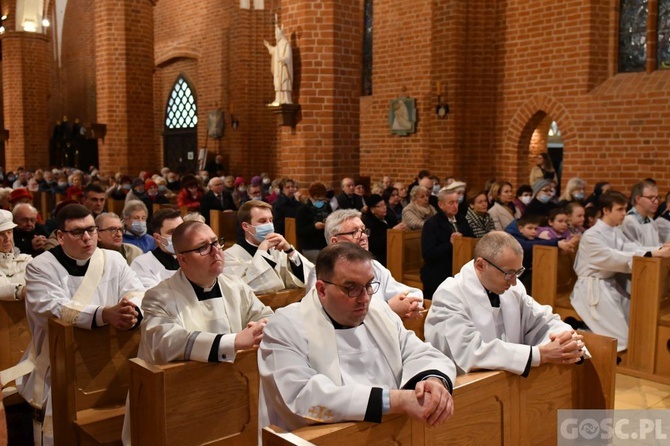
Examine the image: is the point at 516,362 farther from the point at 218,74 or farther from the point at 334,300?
the point at 218,74

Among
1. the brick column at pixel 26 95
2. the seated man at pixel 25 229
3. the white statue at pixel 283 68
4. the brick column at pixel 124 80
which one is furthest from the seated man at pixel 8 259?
the brick column at pixel 26 95

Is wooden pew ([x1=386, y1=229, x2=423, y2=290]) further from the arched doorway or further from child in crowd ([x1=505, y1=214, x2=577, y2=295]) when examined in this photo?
the arched doorway

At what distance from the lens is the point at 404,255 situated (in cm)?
820

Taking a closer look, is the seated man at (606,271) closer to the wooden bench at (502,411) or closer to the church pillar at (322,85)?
the wooden bench at (502,411)

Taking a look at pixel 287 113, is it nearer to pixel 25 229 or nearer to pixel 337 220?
pixel 25 229

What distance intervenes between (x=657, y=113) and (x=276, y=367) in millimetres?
10532

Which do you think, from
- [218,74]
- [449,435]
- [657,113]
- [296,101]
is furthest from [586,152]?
[218,74]

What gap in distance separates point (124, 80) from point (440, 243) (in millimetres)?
10546

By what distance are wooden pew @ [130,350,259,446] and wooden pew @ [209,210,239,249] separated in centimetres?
642

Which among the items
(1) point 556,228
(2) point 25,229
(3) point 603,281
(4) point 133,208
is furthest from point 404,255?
(2) point 25,229

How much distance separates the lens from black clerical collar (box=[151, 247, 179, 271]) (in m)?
5.29

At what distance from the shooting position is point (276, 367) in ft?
9.68

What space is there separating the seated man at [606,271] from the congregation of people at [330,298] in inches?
0.5

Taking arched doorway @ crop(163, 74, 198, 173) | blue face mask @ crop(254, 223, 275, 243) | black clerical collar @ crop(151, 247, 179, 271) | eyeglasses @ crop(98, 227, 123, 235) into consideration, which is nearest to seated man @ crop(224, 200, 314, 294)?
blue face mask @ crop(254, 223, 275, 243)
